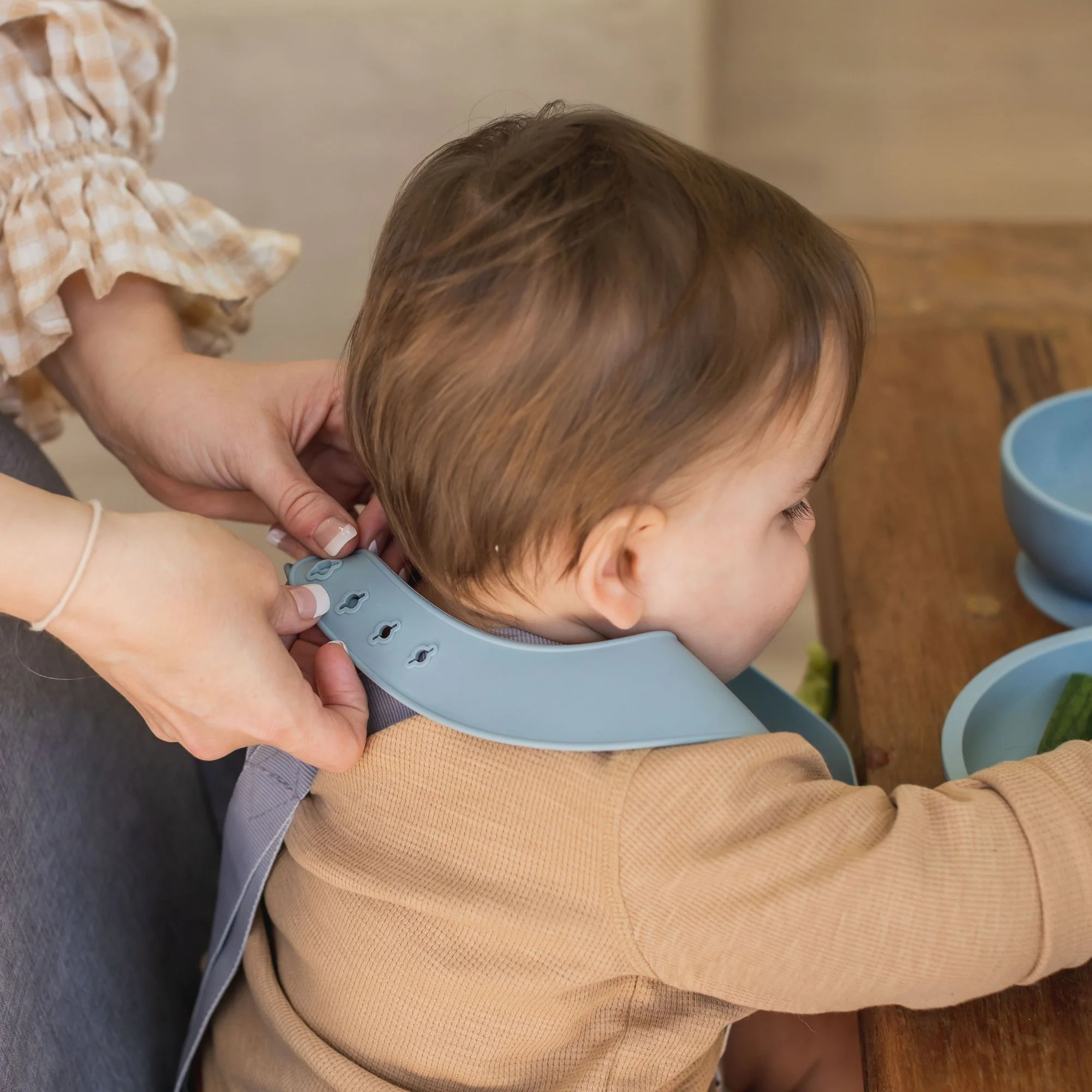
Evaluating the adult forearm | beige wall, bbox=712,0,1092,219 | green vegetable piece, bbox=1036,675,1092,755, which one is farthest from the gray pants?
beige wall, bbox=712,0,1092,219

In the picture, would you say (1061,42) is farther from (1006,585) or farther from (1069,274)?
(1006,585)

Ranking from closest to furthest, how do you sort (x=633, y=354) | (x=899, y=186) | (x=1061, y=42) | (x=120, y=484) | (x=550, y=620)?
(x=633, y=354)
(x=550, y=620)
(x=120, y=484)
(x=899, y=186)
(x=1061, y=42)

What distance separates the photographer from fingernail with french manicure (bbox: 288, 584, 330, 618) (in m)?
0.69

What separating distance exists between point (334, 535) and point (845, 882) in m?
0.39

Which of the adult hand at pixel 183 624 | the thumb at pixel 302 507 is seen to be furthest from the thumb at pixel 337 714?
the thumb at pixel 302 507

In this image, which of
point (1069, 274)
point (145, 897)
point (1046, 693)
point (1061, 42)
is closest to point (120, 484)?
point (145, 897)

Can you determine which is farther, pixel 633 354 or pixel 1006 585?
pixel 1006 585

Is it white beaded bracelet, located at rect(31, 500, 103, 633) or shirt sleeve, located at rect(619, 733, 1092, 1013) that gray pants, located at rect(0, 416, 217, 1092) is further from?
shirt sleeve, located at rect(619, 733, 1092, 1013)

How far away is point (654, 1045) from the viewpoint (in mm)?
652

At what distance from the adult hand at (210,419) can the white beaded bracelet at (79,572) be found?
0.21m

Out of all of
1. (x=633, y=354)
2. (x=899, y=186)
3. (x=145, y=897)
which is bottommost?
(x=899, y=186)

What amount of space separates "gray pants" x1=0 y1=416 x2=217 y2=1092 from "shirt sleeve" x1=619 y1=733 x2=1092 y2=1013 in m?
0.35

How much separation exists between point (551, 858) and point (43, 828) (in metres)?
0.34

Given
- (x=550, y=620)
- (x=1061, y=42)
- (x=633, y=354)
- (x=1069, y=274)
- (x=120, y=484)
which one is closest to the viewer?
(x=633, y=354)
